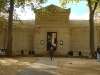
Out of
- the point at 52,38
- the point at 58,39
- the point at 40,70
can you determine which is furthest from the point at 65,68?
the point at 52,38

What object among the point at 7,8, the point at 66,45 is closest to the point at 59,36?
the point at 66,45

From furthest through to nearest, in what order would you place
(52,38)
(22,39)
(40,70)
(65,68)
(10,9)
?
(22,39)
(52,38)
(10,9)
(65,68)
(40,70)

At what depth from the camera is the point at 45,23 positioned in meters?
28.0

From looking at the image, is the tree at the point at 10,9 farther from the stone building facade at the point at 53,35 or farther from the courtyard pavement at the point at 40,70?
the courtyard pavement at the point at 40,70

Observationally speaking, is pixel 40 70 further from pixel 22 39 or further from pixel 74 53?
pixel 22 39

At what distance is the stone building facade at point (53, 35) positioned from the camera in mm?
27656

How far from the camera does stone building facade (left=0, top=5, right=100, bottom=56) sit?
27.7 m

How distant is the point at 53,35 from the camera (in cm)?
2838

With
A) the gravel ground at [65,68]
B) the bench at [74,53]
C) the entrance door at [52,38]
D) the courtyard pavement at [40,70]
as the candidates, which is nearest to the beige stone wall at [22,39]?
the entrance door at [52,38]

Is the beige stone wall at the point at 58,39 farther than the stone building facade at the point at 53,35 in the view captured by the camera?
No

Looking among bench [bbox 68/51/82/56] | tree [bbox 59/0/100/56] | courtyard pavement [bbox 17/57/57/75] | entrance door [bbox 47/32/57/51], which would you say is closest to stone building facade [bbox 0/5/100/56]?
entrance door [bbox 47/32/57/51]

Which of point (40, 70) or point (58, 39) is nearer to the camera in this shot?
point (40, 70)

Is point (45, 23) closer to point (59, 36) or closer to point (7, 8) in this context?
point (59, 36)

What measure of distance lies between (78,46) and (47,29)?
5155 millimetres
